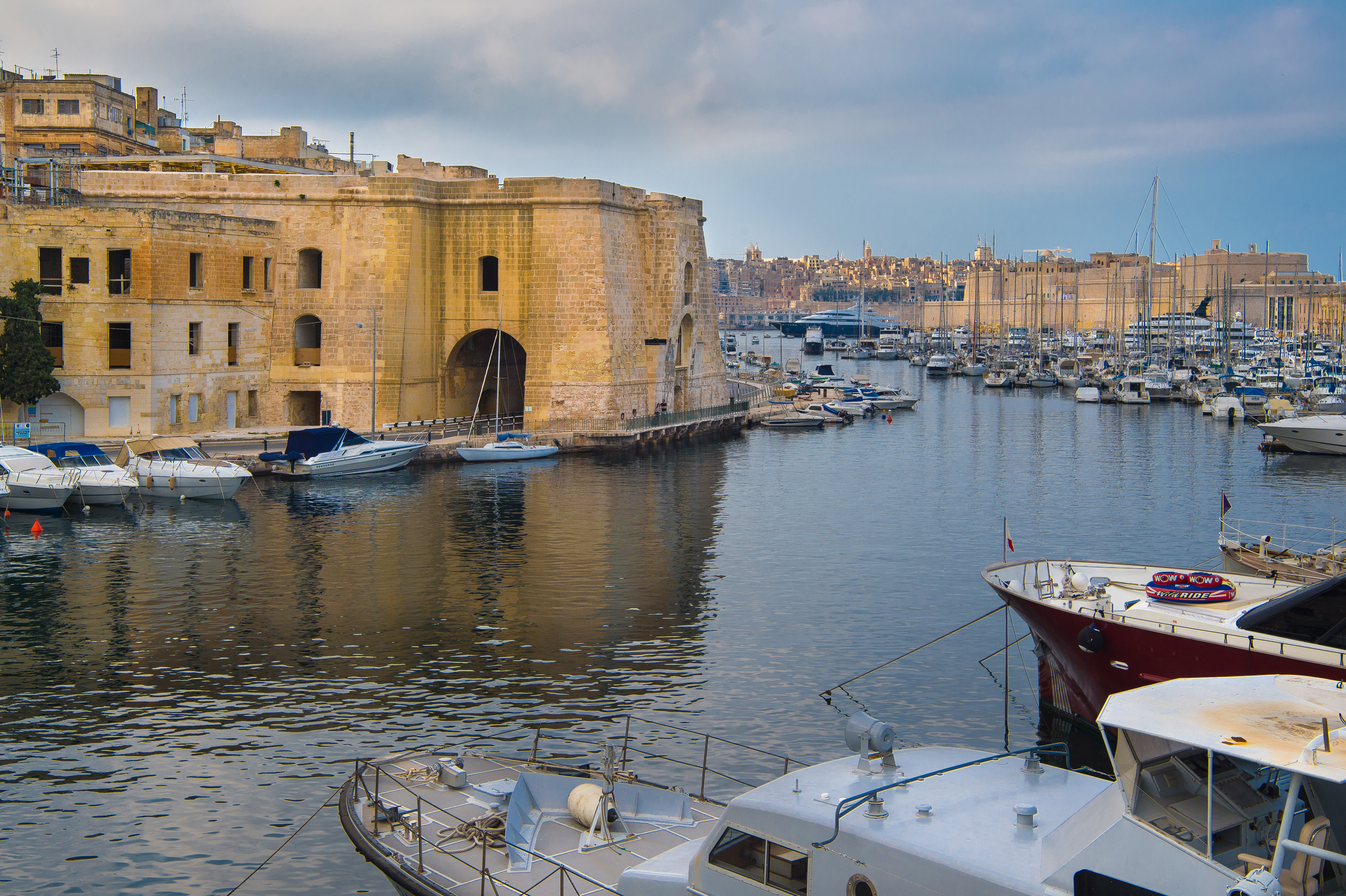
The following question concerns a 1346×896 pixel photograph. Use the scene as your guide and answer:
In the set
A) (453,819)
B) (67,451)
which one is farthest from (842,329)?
(453,819)

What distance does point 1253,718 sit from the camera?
8.27m

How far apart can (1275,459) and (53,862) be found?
43.5 m

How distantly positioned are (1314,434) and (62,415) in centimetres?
4286

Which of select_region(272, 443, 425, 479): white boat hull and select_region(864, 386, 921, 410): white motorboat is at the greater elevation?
select_region(864, 386, 921, 410): white motorboat

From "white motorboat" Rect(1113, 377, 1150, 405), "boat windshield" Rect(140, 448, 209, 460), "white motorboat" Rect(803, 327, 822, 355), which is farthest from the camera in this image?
"white motorboat" Rect(803, 327, 822, 355)

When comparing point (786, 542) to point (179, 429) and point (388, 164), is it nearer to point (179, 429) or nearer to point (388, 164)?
point (179, 429)

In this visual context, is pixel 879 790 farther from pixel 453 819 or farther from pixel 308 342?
pixel 308 342

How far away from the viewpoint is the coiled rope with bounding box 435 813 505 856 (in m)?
10.7

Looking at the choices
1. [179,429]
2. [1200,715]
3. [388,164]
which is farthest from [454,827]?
[388,164]

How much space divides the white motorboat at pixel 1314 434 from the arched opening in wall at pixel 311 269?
35.0 meters

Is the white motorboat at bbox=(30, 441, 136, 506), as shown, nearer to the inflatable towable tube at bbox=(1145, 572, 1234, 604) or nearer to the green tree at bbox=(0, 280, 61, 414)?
the green tree at bbox=(0, 280, 61, 414)

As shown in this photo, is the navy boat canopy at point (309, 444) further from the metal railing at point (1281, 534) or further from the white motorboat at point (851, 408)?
the white motorboat at point (851, 408)

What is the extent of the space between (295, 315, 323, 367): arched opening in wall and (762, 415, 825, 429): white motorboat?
21295 millimetres

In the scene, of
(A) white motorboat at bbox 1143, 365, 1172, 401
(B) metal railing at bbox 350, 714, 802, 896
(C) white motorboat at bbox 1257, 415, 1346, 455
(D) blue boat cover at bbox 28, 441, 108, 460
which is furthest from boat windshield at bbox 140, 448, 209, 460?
(A) white motorboat at bbox 1143, 365, 1172, 401
